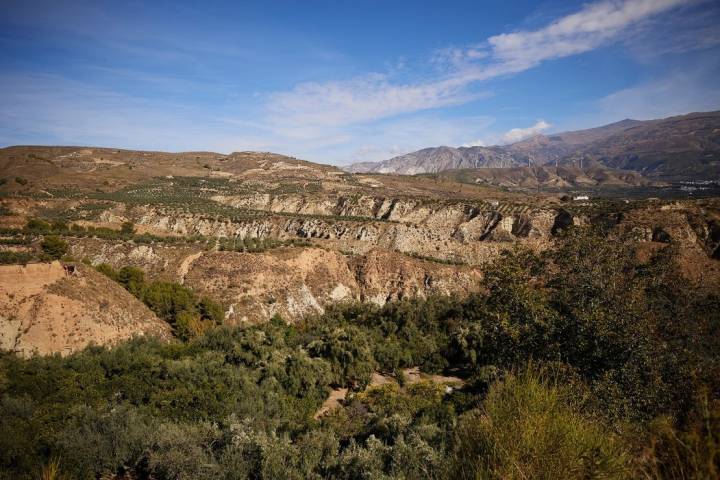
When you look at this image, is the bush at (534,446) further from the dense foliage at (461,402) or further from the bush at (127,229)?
the bush at (127,229)

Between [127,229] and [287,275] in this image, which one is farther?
[127,229]

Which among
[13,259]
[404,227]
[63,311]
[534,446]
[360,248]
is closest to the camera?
[534,446]

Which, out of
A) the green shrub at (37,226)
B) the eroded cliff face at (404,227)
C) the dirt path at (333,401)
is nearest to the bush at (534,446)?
the dirt path at (333,401)

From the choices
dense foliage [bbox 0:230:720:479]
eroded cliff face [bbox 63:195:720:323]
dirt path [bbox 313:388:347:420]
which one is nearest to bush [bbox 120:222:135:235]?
eroded cliff face [bbox 63:195:720:323]

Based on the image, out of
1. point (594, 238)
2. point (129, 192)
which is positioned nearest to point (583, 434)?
Result: point (594, 238)

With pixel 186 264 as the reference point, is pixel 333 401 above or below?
below

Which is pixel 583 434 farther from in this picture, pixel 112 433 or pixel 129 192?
pixel 129 192

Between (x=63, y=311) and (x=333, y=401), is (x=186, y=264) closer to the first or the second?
(x=63, y=311)

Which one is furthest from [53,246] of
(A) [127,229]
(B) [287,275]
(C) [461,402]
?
(C) [461,402]

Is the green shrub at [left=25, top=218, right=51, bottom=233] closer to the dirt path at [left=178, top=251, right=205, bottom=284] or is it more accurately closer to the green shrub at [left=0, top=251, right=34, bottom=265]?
the dirt path at [left=178, top=251, right=205, bottom=284]

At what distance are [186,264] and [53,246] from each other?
1075cm

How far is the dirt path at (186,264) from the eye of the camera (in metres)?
36.3

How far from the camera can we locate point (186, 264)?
37.6m

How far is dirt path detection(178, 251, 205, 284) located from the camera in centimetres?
3633
